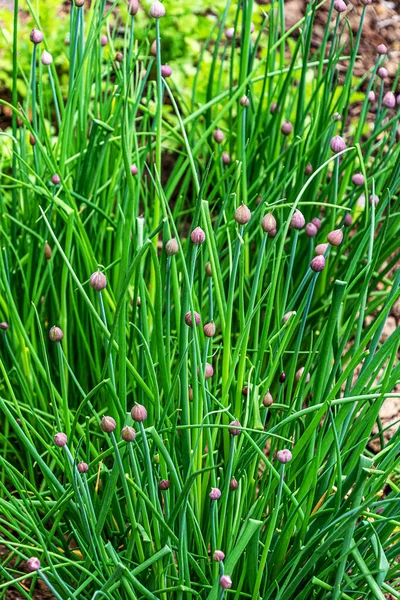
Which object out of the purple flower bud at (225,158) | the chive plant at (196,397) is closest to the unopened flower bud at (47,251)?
the chive plant at (196,397)

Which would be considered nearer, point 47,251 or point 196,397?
point 196,397

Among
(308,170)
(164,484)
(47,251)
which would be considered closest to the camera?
(164,484)

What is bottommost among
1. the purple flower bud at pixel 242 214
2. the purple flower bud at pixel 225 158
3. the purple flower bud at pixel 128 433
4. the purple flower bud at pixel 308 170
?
the purple flower bud at pixel 225 158

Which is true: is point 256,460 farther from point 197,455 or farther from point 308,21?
point 308,21

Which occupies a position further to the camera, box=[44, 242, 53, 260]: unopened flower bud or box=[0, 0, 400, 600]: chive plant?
box=[44, 242, 53, 260]: unopened flower bud

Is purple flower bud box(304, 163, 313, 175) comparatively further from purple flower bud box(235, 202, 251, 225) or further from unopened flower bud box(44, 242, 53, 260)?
purple flower bud box(235, 202, 251, 225)

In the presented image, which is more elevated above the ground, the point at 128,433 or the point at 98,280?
the point at 98,280

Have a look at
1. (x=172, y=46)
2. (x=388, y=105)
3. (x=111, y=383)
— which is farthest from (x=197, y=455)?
(x=172, y=46)

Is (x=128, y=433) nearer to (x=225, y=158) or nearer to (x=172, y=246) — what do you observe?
(x=172, y=246)

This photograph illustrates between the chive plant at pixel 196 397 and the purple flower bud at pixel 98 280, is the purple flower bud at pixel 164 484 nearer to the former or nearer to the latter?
the chive plant at pixel 196 397

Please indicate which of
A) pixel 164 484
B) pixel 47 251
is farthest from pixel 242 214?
pixel 47 251

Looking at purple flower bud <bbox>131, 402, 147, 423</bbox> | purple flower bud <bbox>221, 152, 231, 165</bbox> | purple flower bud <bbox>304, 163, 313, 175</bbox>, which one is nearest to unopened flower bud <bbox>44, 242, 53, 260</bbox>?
purple flower bud <bbox>221, 152, 231, 165</bbox>
